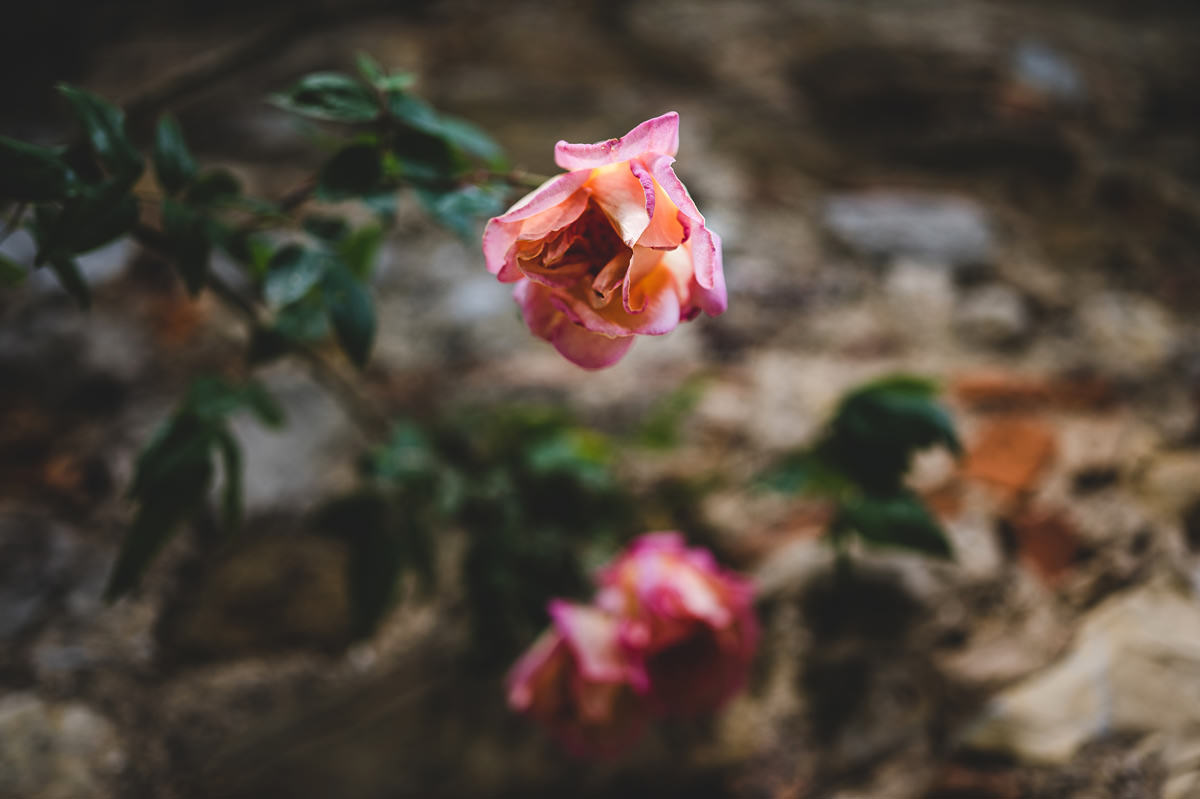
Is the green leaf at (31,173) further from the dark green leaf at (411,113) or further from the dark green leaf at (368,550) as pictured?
the dark green leaf at (368,550)

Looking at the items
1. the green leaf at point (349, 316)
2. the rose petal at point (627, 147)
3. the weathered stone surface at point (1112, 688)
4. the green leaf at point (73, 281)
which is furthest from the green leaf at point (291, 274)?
the weathered stone surface at point (1112, 688)

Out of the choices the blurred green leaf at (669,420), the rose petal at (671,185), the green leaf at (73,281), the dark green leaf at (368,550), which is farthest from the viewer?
the blurred green leaf at (669,420)

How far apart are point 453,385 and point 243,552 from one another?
313mm

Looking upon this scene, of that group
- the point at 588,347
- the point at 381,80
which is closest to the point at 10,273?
the point at 381,80

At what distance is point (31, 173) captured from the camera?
0.41 metres

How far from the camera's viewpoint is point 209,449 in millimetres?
543

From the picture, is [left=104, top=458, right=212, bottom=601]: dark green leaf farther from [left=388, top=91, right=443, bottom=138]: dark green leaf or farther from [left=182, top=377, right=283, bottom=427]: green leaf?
[left=388, top=91, right=443, bottom=138]: dark green leaf

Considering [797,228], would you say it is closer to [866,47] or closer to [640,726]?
[866,47]

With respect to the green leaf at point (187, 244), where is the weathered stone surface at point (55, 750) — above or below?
below

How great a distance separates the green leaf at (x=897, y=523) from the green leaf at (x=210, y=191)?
57 centimetres

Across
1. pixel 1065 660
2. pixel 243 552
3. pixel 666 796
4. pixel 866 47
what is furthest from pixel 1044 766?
pixel 866 47

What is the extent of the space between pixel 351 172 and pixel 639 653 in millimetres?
443

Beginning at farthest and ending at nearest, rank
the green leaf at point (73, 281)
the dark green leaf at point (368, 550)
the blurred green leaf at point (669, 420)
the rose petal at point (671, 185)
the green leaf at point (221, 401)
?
the blurred green leaf at point (669, 420), the dark green leaf at point (368, 550), the green leaf at point (221, 401), the green leaf at point (73, 281), the rose petal at point (671, 185)

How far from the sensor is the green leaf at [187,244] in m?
0.46
